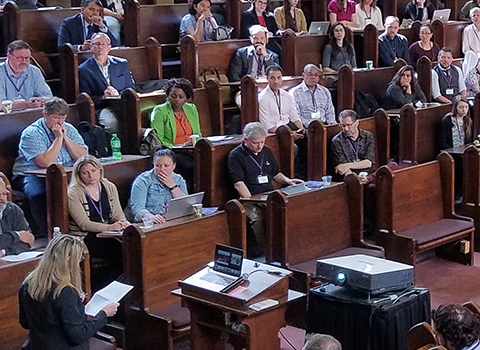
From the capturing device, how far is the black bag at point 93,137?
425 cm

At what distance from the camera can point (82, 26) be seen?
16.4 feet

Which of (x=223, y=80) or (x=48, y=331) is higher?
(x=223, y=80)

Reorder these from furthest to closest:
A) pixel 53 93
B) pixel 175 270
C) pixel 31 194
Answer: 1. pixel 53 93
2. pixel 31 194
3. pixel 175 270

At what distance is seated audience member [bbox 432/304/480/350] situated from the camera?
2.41 metres

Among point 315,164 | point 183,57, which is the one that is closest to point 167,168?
point 315,164

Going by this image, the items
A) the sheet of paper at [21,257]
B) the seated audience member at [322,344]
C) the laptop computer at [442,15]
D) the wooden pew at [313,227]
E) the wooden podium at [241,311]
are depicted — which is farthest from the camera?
the laptop computer at [442,15]

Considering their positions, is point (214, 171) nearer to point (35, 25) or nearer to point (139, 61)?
point (139, 61)

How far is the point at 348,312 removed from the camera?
2.99 metres

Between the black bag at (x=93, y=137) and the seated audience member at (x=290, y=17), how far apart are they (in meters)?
2.26

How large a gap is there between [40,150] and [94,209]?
44cm

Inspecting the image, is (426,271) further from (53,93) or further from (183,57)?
(53,93)

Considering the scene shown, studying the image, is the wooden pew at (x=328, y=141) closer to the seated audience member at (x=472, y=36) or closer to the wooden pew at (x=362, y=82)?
the wooden pew at (x=362, y=82)

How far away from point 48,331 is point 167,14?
3386 millimetres

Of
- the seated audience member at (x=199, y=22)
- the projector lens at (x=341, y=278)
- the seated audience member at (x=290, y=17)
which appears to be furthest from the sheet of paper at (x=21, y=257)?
the seated audience member at (x=290, y=17)
